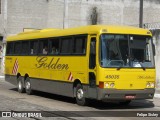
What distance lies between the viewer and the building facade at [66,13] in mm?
45438

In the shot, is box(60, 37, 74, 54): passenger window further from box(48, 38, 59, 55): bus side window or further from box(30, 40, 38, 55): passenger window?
box(30, 40, 38, 55): passenger window

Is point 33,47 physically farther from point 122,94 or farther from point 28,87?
point 122,94

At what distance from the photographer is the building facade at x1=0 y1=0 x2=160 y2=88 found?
4544 cm

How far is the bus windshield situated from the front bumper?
2.77 feet

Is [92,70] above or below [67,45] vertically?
below

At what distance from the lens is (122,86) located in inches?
591

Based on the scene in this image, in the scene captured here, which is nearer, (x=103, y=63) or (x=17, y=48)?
(x=103, y=63)

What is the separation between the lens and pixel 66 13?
161 ft

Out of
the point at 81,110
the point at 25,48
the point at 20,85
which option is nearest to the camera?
the point at 81,110

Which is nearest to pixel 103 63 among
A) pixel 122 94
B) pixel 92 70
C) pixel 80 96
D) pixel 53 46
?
pixel 92 70

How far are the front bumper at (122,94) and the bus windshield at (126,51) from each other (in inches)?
33.3

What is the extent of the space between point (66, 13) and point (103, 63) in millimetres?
34779

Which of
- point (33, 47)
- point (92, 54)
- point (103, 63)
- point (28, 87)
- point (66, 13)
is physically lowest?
point (28, 87)

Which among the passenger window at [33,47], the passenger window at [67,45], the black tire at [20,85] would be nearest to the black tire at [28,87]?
the black tire at [20,85]
